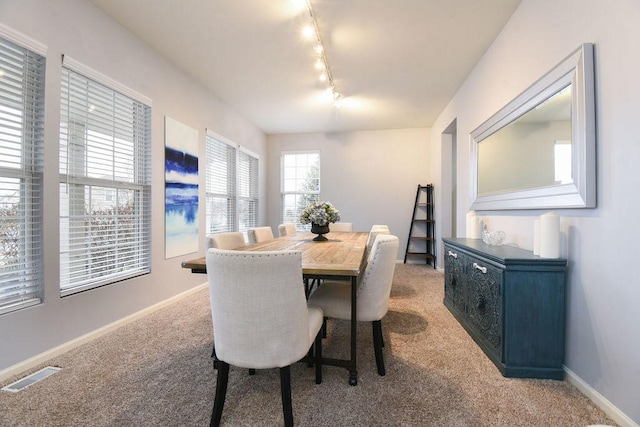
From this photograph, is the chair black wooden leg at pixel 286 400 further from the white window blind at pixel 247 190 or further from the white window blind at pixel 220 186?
the white window blind at pixel 247 190

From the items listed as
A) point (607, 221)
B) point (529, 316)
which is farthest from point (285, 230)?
point (607, 221)

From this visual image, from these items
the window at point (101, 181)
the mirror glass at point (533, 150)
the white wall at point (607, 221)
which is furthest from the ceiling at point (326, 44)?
the mirror glass at point (533, 150)

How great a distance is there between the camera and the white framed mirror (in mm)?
1634

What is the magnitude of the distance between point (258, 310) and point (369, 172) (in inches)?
203

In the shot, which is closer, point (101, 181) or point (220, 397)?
point (220, 397)

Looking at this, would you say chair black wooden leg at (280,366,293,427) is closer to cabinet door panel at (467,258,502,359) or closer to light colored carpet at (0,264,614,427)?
light colored carpet at (0,264,614,427)

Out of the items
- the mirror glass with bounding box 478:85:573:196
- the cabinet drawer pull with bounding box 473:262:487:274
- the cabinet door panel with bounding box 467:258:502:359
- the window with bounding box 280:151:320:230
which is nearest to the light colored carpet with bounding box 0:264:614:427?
the cabinet door panel with bounding box 467:258:502:359

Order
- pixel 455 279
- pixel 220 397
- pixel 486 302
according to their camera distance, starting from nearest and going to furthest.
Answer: pixel 220 397 → pixel 486 302 → pixel 455 279

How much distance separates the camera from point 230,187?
4895 millimetres

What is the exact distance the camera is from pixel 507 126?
8.38 feet

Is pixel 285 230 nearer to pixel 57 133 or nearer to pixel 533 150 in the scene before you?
pixel 57 133

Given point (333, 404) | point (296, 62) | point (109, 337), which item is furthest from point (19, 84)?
point (333, 404)

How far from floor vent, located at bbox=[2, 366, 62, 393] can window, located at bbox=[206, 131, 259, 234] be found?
239 cm

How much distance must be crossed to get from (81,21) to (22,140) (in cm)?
111
